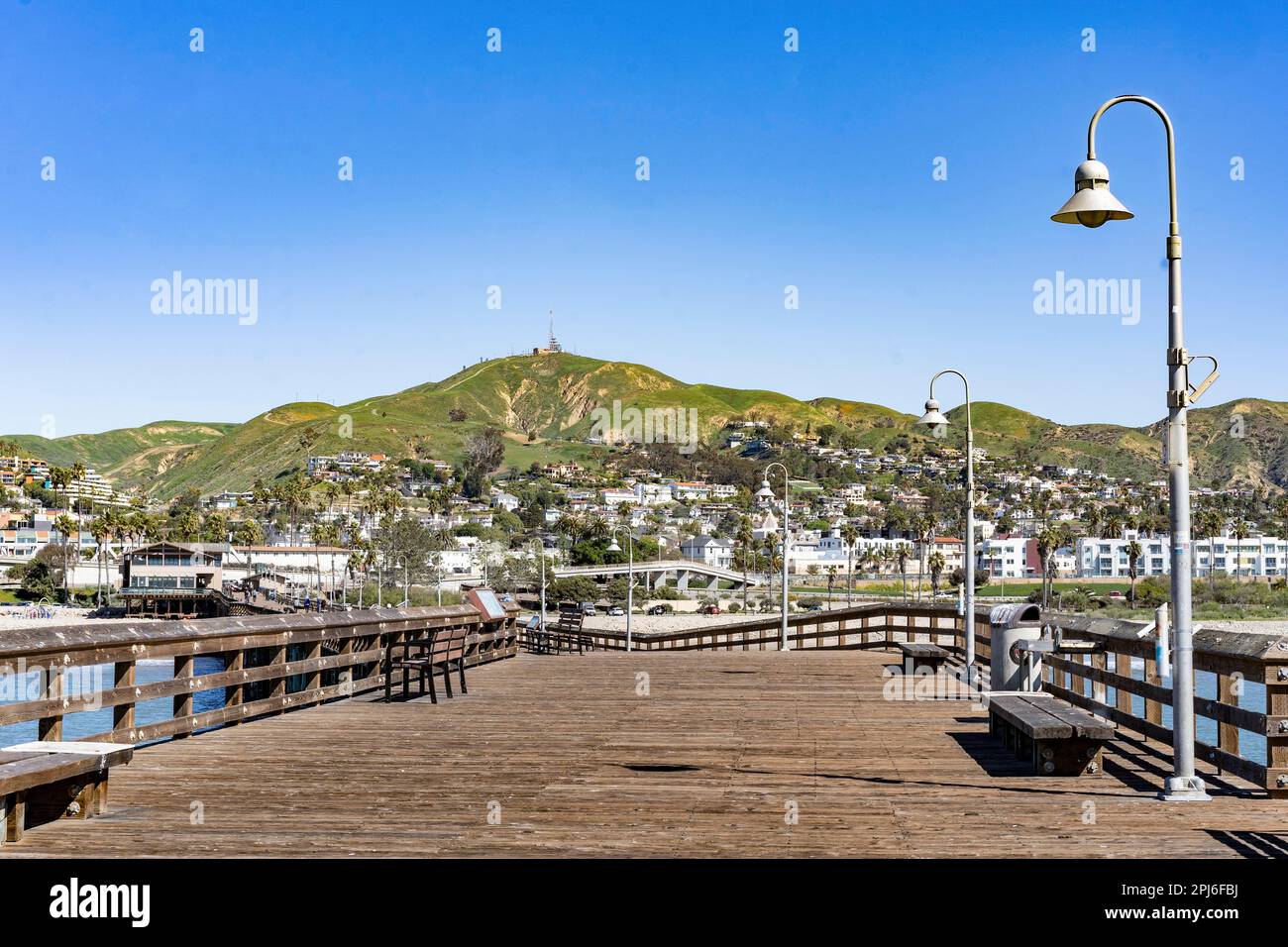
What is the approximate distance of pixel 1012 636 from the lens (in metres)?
13.7

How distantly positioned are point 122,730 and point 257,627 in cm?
219

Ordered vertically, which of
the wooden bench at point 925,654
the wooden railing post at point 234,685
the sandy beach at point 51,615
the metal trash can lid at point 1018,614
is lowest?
the sandy beach at point 51,615

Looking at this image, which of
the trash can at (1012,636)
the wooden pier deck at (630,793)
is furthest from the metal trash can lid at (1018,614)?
the wooden pier deck at (630,793)

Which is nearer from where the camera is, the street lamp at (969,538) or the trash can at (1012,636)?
the trash can at (1012,636)

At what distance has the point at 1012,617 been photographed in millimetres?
13711

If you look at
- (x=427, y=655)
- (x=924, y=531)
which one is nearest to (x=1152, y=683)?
(x=427, y=655)

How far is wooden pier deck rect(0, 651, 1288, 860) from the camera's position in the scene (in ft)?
22.3

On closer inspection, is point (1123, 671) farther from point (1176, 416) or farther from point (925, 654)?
point (925, 654)

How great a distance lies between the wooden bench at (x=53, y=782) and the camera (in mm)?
6492

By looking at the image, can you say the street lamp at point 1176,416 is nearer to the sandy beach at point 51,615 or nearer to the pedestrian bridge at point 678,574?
the sandy beach at point 51,615

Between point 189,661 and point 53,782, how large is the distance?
4323mm

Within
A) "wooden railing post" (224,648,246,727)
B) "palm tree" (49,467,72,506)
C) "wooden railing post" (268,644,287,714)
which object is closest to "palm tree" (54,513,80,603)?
"palm tree" (49,467,72,506)

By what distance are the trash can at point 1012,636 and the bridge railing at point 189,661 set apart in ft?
23.8
